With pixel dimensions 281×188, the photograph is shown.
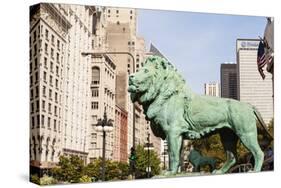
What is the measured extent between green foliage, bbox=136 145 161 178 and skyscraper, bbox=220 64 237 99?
149 cm

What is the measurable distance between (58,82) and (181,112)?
1.91 m

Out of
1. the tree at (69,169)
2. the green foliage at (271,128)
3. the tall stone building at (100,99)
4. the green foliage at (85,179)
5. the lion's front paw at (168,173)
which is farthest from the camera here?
the green foliage at (271,128)

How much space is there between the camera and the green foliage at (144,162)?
384 inches

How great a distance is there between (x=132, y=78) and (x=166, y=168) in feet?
4.62

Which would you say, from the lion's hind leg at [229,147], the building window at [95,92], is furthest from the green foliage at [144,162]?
the lion's hind leg at [229,147]

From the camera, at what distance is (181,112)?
9.90 metres

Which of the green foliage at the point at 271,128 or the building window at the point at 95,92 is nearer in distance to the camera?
the building window at the point at 95,92

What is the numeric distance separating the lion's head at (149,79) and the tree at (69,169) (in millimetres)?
1195

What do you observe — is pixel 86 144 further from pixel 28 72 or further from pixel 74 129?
pixel 28 72

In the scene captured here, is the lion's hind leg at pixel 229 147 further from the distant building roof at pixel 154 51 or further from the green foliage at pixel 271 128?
the distant building roof at pixel 154 51

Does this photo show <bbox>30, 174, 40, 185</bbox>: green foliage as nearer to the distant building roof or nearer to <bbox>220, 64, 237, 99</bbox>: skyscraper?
the distant building roof

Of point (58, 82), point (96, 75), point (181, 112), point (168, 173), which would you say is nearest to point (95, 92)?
point (96, 75)

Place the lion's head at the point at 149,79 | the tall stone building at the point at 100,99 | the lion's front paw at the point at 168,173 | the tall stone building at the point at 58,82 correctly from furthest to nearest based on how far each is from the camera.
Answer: the lion's front paw at the point at 168,173, the lion's head at the point at 149,79, the tall stone building at the point at 100,99, the tall stone building at the point at 58,82

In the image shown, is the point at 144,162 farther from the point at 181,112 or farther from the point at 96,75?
the point at 96,75
